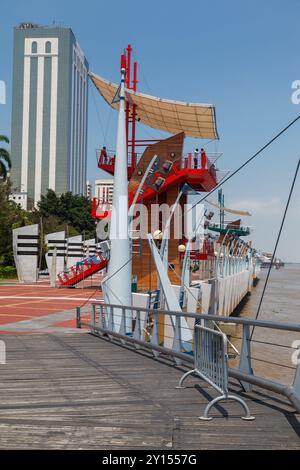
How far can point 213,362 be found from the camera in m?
6.76

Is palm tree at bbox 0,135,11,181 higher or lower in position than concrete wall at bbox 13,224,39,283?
higher

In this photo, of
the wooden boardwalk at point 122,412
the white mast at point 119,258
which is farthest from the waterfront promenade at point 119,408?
the white mast at point 119,258

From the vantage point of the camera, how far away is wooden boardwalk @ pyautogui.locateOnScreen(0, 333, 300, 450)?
535cm

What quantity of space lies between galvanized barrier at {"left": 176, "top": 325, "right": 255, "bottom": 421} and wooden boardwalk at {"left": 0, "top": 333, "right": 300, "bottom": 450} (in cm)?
22

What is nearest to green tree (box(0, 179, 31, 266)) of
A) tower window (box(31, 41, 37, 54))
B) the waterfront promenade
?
the waterfront promenade

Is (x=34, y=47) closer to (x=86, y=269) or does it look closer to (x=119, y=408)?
(x=86, y=269)

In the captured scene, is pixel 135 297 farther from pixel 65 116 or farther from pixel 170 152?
pixel 65 116

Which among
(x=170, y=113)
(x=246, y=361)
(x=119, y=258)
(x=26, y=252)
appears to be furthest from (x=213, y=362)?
(x=26, y=252)

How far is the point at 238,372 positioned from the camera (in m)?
7.60

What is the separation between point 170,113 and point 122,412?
28.6m

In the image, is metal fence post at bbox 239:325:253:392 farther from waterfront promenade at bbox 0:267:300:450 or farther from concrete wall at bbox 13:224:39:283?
concrete wall at bbox 13:224:39:283

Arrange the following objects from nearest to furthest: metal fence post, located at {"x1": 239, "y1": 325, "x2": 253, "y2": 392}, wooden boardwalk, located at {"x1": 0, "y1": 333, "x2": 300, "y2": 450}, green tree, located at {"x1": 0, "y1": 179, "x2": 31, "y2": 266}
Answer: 1. wooden boardwalk, located at {"x1": 0, "y1": 333, "x2": 300, "y2": 450}
2. metal fence post, located at {"x1": 239, "y1": 325, "x2": 253, "y2": 392}
3. green tree, located at {"x1": 0, "y1": 179, "x2": 31, "y2": 266}

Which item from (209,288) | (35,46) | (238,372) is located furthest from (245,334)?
(35,46)

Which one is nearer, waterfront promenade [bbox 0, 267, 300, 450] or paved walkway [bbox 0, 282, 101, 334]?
waterfront promenade [bbox 0, 267, 300, 450]
